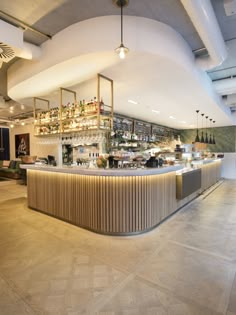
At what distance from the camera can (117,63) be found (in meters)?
3.18

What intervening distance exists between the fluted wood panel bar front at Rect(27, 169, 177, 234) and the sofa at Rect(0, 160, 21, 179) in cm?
603

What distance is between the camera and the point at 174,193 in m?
4.42

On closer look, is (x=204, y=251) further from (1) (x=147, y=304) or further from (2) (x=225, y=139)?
(2) (x=225, y=139)

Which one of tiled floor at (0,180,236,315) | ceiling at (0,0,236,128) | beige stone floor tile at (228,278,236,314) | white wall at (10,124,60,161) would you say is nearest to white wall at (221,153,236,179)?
ceiling at (0,0,236,128)

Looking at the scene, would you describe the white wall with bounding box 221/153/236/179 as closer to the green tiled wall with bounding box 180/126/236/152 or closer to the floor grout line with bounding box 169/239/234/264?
the green tiled wall with bounding box 180/126/236/152

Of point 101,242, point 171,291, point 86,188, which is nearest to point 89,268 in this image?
point 101,242

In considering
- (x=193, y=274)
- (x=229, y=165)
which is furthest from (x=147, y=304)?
(x=229, y=165)

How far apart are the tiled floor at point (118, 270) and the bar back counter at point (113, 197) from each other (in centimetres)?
21

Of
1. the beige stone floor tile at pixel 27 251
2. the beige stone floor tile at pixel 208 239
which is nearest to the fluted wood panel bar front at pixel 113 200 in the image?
the beige stone floor tile at pixel 208 239

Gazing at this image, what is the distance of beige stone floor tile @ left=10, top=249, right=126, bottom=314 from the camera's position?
6.11 feet

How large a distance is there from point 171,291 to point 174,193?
258 cm

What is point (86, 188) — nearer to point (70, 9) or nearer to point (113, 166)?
point (113, 166)

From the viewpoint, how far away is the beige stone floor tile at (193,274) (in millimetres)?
1950

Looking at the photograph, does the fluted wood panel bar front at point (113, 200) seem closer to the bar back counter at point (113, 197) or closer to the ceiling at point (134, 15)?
the bar back counter at point (113, 197)
